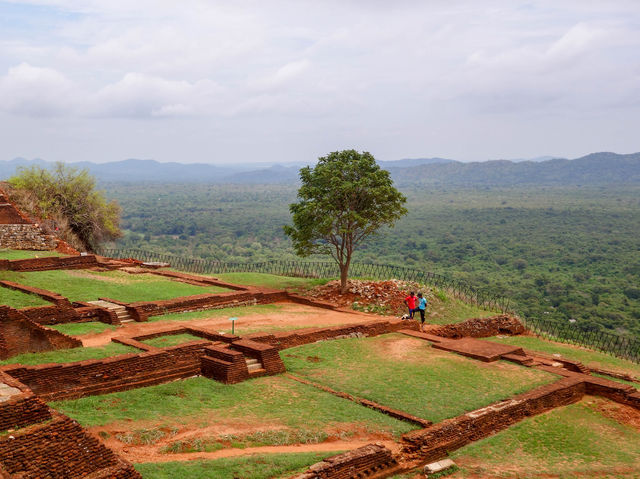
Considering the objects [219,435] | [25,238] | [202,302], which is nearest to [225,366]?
[219,435]

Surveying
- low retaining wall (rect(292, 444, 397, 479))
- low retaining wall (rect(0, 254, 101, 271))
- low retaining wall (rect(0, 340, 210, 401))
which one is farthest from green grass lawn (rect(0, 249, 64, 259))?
low retaining wall (rect(292, 444, 397, 479))

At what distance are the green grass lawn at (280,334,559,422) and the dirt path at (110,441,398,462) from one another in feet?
6.53

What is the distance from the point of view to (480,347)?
16703 millimetres

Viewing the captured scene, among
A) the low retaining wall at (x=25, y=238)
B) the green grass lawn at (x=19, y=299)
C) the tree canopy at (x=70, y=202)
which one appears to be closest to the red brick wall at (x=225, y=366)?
the green grass lawn at (x=19, y=299)

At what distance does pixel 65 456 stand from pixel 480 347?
11.9 metres

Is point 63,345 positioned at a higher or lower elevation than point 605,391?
higher

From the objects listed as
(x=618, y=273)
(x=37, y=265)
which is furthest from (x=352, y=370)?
(x=618, y=273)

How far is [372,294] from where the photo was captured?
24.4 m

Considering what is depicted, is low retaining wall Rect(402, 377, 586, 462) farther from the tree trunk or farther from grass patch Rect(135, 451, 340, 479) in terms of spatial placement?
the tree trunk

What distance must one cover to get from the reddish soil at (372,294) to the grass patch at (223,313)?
288 centimetres

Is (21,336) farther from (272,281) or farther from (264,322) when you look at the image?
(272,281)

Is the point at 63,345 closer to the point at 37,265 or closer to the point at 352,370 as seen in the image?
the point at 352,370

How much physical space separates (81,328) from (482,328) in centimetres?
1461

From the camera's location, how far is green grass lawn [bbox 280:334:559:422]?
12484 mm
